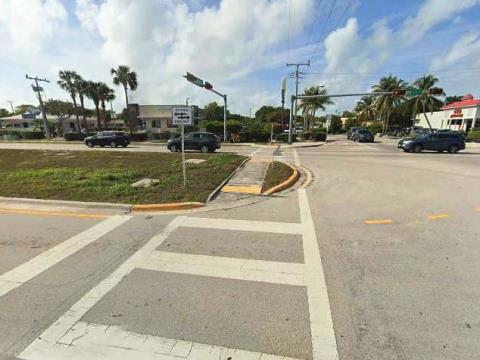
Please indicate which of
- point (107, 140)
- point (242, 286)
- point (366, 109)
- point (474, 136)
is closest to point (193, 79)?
point (107, 140)

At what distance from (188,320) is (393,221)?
16.0 feet

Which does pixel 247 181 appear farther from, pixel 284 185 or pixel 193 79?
pixel 193 79

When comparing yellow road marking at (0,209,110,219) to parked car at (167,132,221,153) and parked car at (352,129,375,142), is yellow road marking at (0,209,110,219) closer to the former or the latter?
parked car at (167,132,221,153)

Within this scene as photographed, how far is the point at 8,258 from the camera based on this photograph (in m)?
4.43

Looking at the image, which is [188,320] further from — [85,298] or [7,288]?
[7,288]

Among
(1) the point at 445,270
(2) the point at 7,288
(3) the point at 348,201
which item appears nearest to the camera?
(2) the point at 7,288

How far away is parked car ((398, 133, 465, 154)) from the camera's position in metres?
22.1

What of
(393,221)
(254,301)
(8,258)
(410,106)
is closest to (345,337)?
(254,301)

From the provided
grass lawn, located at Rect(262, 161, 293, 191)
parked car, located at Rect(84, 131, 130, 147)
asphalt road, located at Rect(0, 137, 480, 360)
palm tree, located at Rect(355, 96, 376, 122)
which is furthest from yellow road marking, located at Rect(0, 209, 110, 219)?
palm tree, located at Rect(355, 96, 376, 122)

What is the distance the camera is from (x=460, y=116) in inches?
1906

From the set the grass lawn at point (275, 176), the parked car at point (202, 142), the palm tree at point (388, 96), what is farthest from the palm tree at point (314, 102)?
the grass lawn at point (275, 176)

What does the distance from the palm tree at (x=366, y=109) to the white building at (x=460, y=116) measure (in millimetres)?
20539

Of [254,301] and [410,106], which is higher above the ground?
[410,106]

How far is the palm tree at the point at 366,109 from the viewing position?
77394 mm
